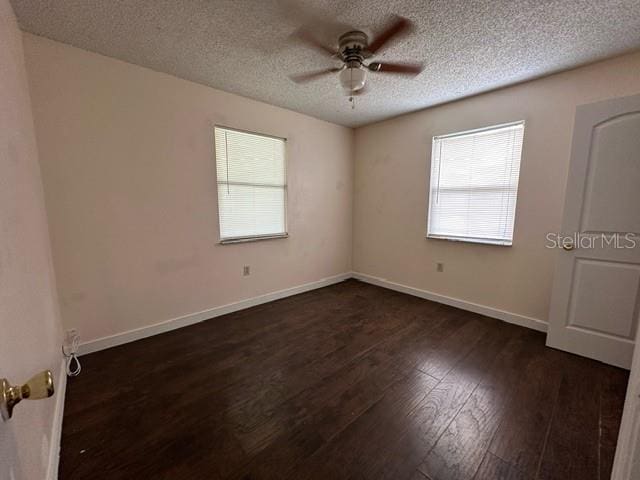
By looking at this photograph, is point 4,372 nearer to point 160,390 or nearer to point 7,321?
point 7,321

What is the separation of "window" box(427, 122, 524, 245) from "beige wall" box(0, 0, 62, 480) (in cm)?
356

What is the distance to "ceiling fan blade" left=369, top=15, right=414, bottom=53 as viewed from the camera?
173cm

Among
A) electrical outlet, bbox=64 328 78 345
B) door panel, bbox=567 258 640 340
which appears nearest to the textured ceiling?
door panel, bbox=567 258 640 340

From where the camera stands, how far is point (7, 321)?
2.85 feet

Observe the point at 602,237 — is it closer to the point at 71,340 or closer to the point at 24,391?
the point at 24,391

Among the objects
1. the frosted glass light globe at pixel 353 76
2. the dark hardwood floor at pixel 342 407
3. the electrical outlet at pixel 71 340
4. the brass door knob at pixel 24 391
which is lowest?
the dark hardwood floor at pixel 342 407

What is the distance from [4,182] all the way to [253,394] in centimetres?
169

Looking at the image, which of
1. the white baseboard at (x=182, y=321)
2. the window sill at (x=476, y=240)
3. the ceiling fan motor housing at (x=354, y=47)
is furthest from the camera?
the window sill at (x=476, y=240)

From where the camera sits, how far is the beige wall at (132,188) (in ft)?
6.64

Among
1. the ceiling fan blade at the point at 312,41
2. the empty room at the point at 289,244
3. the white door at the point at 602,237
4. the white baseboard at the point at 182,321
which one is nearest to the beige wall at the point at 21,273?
the empty room at the point at 289,244

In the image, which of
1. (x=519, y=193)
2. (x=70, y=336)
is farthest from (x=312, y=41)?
(x=70, y=336)

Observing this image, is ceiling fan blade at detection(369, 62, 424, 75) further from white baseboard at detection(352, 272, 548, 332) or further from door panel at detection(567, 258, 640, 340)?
white baseboard at detection(352, 272, 548, 332)

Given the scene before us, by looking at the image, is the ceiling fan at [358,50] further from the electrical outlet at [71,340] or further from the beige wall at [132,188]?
the electrical outlet at [71,340]

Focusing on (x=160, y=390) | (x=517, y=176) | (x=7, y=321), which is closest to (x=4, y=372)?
(x=7, y=321)
